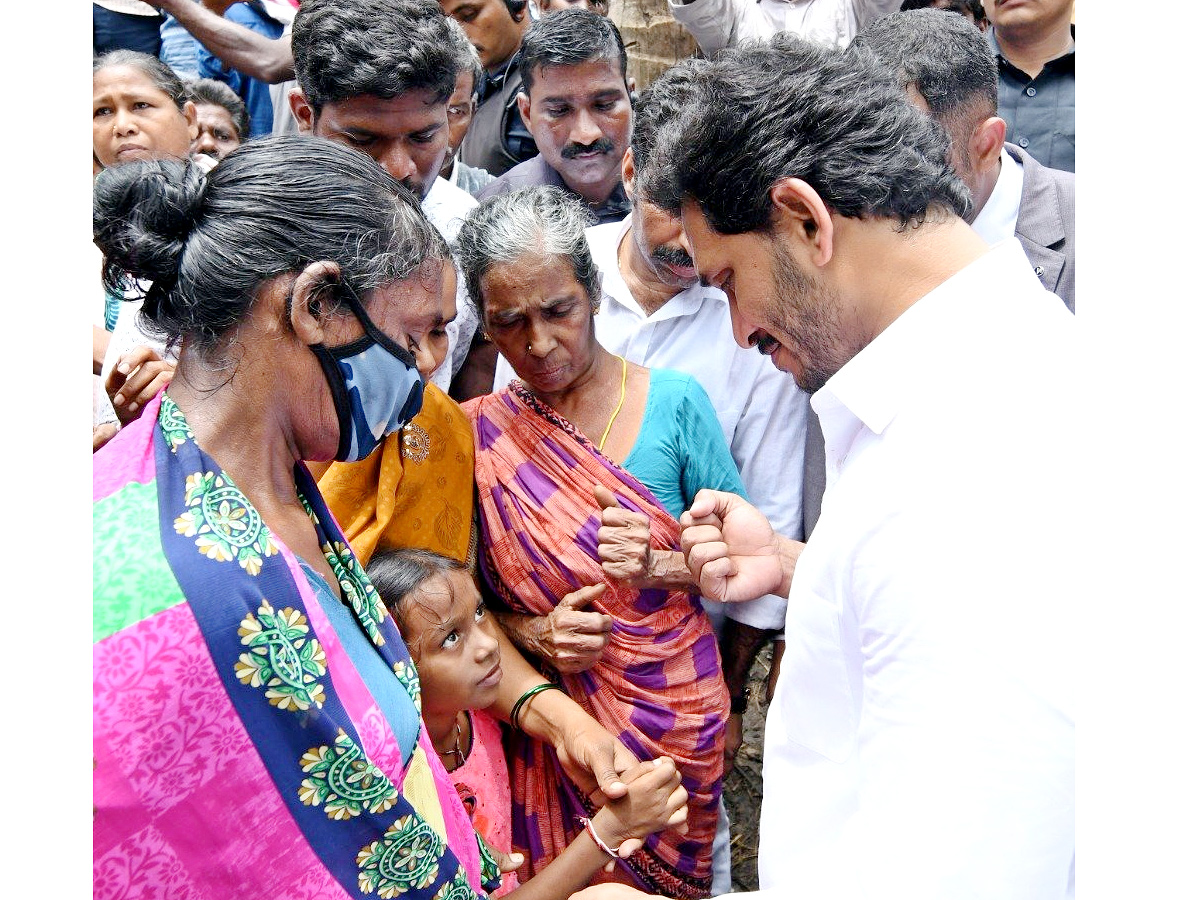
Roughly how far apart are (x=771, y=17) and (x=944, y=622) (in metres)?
3.76

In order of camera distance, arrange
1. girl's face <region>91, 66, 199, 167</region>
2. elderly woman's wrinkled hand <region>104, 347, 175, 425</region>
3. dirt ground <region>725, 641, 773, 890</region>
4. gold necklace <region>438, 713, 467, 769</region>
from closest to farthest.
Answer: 1. elderly woman's wrinkled hand <region>104, 347, 175, 425</region>
2. gold necklace <region>438, 713, 467, 769</region>
3. girl's face <region>91, 66, 199, 167</region>
4. dirt ground <region>725, 641, 773, 890</region>

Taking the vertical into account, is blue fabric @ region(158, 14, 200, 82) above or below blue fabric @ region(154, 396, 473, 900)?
above

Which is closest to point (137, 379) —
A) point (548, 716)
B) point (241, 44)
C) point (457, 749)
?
point (457, 749)

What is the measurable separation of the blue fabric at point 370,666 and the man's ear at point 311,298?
0.35 m

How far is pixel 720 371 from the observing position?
310cm

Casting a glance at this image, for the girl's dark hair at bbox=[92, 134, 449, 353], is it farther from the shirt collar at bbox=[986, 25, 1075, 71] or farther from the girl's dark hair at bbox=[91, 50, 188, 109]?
the shirt collar at bbox=[986, 25, 1075, 71]

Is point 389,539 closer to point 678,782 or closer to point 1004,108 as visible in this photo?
point 678,782

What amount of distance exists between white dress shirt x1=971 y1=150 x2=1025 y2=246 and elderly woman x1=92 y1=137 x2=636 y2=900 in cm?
178

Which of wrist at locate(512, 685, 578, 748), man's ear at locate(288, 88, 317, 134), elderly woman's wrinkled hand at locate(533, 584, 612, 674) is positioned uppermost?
man's ear at locate(288, 88, 317, 134)

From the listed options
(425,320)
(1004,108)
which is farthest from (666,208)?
(1004,108)

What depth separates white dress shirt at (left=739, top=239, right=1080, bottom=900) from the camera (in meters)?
1.25

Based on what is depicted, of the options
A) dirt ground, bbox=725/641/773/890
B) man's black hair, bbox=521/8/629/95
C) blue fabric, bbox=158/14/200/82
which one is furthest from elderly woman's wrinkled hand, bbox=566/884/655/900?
blue fabric, bbox=158/14/200/82

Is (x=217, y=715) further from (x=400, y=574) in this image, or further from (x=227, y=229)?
(x=400, y=574)

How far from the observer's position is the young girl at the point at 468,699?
2.29 meters
